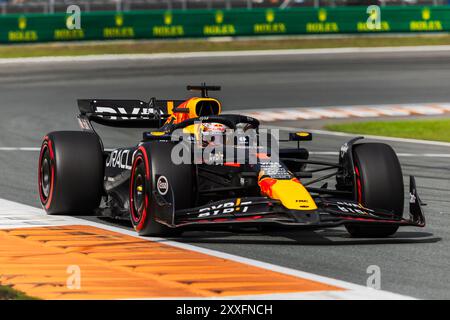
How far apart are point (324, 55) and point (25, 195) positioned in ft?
73.3

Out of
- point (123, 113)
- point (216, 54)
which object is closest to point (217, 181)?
point (123, 113)

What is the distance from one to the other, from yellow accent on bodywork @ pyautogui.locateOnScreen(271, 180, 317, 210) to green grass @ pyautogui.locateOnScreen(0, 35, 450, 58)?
84.0 feet

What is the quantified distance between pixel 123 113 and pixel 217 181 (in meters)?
2.99

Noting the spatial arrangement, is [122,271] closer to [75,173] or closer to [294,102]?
[75,173]

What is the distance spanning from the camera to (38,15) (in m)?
35.6

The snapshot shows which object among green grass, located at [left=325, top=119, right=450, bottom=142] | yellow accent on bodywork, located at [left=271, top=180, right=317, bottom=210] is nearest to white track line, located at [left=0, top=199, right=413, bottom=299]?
yellow accent on bodywork, located at [left=271, top=180, right=317, bottom=210]

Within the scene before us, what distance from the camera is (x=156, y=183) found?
10617 millimetres

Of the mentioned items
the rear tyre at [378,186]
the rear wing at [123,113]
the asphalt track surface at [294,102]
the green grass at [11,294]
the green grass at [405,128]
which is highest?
the rear wing at [123,113]

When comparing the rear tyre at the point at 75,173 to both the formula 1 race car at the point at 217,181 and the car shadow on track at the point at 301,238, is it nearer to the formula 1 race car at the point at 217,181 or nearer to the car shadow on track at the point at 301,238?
the formula 1 race car at the point at 217,181

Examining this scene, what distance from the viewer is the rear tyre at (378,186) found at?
10930mm

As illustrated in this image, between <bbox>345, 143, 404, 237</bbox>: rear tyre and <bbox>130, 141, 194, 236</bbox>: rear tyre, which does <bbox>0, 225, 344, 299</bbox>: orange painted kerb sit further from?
<bbox>345, 143, 404, 237</bbox>: rear tyre

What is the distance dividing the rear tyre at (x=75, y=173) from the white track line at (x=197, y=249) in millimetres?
170

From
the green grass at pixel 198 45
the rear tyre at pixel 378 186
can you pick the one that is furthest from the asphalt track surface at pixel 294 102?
the green grass at pixel 198 45

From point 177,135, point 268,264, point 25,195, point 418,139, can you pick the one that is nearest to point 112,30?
point 418,139
